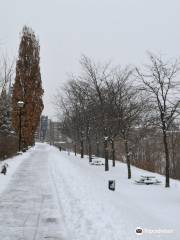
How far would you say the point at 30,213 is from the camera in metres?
11.9

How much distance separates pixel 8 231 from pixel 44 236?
970mm

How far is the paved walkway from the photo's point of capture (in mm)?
9398

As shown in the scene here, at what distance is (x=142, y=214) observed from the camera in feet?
38.5

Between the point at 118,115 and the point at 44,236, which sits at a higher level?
the point at 118,115

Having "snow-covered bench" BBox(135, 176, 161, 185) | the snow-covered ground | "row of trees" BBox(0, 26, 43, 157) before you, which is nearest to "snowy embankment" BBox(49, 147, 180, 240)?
the snow-covered ground

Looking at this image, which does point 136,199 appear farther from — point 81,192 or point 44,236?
point 44,236

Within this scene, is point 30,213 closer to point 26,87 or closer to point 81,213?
point 81,213

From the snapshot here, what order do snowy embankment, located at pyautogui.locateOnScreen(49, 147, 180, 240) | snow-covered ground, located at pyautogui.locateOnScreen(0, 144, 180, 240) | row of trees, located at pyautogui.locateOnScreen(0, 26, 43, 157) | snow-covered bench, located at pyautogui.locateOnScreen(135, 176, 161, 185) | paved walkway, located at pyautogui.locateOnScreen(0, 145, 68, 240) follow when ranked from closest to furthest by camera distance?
1. snowy embankment, located at pyautogui.locateOnScreen(49, 147, 180, 240)
2. snow-covered ground, located at pyautogui.locateOnScreen(0, 144, 180, 240)
3. paved walkway, located at pyautogui.locateOnScreen(0, 145, 68, 240)
4. snow-covered bench, located at pyautogui.locateOnScreen(135, 176, 161, 185)
5. row of trees, located at pyautogui.locateOnScreen(0, 26, 43, 157)

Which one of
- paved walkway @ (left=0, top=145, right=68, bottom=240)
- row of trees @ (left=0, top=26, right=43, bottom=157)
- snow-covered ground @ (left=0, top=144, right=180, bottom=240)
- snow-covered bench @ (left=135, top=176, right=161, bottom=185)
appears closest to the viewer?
snow-covered ground @ (left=0, top=144, right=180, bottom=240)

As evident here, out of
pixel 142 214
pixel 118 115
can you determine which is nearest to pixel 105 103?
pixel 118 115

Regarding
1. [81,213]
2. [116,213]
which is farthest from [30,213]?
[116,213]

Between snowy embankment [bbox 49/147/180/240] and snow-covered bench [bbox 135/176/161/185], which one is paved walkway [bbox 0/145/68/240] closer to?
snowy embankment [bbox 49/147/180/240]

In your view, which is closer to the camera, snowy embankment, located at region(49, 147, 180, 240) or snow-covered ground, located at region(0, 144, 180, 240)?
snowy embankment, located at region(49, 147, 180, 240)

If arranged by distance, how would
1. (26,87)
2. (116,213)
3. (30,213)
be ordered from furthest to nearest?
(26,87) < (30,213) < (116,213)
